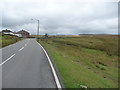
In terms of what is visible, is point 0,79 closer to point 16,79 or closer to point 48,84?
point 16,79

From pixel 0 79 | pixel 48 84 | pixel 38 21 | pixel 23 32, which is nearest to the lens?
pixel 48 84

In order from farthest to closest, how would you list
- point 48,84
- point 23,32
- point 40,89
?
point 23,32 → point 48,84 → point 40,89

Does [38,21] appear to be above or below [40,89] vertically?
above

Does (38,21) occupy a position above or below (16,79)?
above

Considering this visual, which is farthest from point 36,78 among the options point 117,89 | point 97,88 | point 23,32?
point 23,32

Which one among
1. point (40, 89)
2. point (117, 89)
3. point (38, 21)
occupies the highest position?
point (38, 21)

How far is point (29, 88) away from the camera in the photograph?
593 cm

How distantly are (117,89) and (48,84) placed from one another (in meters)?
3.50

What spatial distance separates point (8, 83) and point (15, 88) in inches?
31.5

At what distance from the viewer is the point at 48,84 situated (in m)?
6.46

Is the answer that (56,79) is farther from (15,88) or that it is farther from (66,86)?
(15,88)

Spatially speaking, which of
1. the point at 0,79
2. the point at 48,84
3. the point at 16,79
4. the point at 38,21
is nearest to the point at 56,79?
the point at 48,84

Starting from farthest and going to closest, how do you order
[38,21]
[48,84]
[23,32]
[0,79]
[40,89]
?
[23,32] → [38,21] → [0,79] → [48,84] → [40,89]

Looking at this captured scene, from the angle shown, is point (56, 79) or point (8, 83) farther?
point (56, 79)
